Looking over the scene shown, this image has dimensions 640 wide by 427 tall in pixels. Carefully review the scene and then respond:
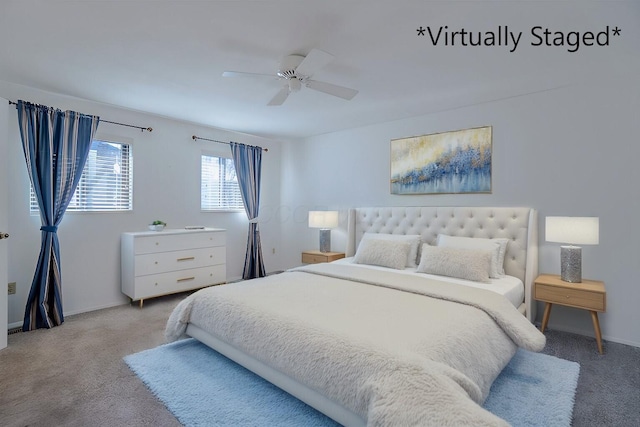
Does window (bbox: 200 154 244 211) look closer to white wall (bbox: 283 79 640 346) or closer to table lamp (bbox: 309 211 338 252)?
table lamp (bbox: 309 211 338 252)

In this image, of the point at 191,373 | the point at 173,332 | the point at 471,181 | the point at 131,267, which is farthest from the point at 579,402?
the point at 131,267

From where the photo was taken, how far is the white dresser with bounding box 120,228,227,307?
362 cm

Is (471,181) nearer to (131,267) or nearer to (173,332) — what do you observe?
(173,332)

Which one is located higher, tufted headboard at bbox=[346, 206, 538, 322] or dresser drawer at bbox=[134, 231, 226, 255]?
tufted headboard at bbox=[346, 206, 538, 322]

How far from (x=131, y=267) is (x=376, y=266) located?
9.21 feet

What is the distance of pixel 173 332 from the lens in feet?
8.30

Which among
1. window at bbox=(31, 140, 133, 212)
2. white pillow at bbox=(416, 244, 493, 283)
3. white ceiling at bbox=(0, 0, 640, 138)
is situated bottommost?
white pillow at bbox=(416, 244, 493, 283)

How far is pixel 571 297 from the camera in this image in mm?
2631

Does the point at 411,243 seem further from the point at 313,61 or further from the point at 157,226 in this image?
the point at 157,226

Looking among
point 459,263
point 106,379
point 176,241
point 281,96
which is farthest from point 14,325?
point 459,263

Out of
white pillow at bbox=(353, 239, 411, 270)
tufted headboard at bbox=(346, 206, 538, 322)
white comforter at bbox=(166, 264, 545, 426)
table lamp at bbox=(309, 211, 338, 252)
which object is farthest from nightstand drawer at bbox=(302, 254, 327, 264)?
white comforter at bbox=(166, 264, 545, 426)

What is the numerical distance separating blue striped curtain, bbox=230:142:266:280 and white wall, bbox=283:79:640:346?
2604 millimetres

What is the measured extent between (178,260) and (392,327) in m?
3.13

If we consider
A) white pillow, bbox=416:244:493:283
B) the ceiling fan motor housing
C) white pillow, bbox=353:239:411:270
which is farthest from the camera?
white pillow, bbox=353:239:411:270
